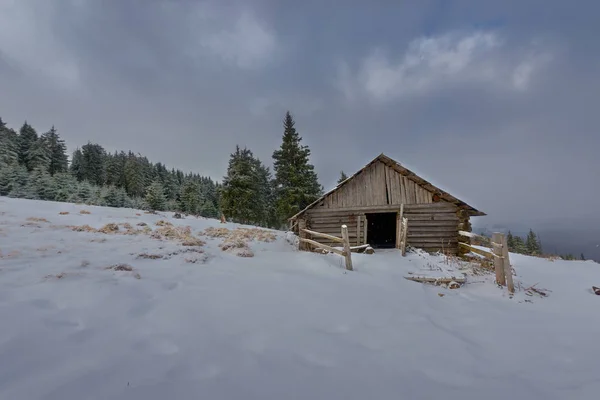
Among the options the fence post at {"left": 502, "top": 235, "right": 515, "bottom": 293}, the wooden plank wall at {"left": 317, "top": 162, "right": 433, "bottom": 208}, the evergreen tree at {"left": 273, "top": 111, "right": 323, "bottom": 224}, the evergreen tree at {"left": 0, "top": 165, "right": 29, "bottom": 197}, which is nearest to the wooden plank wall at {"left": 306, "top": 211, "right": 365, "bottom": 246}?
the wooden plank wall at {"left": 317, "top": 162, "right": 433, "bottom": 208}

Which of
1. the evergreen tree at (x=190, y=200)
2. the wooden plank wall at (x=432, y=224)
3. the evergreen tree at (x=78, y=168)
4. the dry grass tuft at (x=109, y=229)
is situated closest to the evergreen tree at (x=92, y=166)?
the evergreen tree at (x=78, y=168)

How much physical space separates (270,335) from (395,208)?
35.6ft

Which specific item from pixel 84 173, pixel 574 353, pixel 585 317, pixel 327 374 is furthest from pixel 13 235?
pixel 84 173

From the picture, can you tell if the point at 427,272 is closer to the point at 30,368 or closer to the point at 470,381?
the point at 470,381

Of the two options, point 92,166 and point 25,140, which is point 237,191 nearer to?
point 92,166

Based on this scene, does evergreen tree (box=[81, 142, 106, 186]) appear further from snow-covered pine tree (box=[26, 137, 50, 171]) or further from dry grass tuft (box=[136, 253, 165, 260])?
dry grass tuft (box=[136, 253, 165, 260])

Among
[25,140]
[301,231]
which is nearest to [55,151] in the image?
[25,140]

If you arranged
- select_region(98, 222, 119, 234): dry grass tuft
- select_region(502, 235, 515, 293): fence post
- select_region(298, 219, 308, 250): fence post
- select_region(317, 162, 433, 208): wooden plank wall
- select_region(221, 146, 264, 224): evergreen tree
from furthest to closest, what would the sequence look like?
1. select_region(221, 146, 264, 224): evergreen tree
2. select_region(298, 219, 308, 250): fence post
3. select_region(317, 162, 433, 208): wooden plank wall
4. select_region(98, 222, 119, 234): dry grass tuft
5. select_region(502, 235, 515, 293): fence post

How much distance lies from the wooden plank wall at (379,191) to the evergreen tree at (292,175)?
13.8 meters

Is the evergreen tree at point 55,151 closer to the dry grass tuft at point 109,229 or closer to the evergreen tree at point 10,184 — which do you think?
the evergreen tree at point 10,184

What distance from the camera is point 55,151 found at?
54.6m

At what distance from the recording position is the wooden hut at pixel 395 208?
1211 cm

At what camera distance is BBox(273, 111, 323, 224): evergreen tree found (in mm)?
27531

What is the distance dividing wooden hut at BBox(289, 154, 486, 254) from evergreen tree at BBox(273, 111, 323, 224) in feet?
43.5
